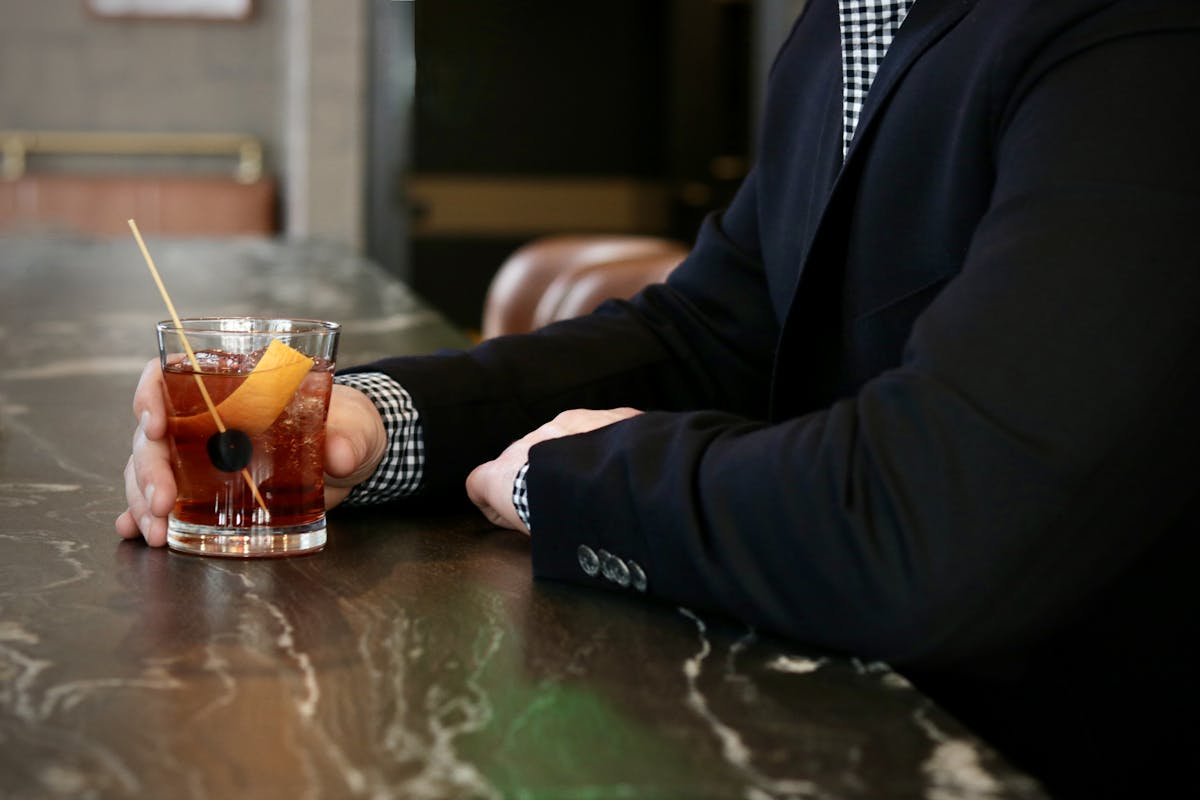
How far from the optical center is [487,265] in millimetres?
7938

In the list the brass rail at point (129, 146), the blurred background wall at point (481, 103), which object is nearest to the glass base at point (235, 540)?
the blurred background wall at point (481, 103)

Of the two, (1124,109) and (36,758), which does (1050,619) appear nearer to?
(1124,109)

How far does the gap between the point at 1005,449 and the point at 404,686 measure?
13.2 inches

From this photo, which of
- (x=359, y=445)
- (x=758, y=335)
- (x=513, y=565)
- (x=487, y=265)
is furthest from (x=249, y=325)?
(x=487, y=265)

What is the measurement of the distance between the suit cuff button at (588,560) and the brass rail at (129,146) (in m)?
6.94

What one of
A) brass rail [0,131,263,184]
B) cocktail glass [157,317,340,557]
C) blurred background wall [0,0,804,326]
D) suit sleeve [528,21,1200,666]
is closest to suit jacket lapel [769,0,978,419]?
suit sleeve [528,21,1200,666]

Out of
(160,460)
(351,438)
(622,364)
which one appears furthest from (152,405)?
(622,364)

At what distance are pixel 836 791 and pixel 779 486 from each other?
0.86ft

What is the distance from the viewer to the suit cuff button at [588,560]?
0.89 m

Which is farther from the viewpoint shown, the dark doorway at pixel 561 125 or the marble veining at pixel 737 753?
the dark doorway at pixel 561 125

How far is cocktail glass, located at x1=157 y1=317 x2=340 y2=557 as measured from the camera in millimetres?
930

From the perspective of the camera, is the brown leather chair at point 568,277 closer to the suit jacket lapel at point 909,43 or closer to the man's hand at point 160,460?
the suit jacket lapel at point 909,43

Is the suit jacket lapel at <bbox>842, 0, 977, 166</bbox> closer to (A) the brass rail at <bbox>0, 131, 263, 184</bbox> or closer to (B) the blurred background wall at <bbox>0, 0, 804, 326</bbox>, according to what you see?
(B) the blurred background wall at <bbox>0, 0, 804, 326</bbox>

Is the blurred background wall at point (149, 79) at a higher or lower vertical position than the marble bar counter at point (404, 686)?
higher
